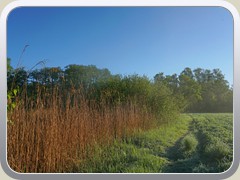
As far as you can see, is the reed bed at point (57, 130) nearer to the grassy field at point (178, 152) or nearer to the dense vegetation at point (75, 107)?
the dense vegetation at point (75, 107)

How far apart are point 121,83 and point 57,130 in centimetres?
Result: 92

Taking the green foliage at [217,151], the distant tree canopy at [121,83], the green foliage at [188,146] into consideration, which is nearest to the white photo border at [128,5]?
the distant tree canopy at [121,83]

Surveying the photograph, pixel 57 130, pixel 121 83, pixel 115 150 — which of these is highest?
pixel 121 83

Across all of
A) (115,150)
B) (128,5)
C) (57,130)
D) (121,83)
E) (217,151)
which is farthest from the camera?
(121,83)

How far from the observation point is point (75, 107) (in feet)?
11.9

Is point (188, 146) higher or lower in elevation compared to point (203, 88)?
lower

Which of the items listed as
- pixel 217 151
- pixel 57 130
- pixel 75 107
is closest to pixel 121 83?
pixel 75 107

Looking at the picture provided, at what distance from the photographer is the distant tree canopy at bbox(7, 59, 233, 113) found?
9.95 feet

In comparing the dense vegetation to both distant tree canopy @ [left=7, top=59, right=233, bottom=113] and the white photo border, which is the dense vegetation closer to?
distant tree canopy @ [left=7, top=59, right=233, bottom=113]

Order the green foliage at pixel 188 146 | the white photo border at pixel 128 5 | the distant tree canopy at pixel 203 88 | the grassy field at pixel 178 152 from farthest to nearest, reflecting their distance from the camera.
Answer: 1. the green foliage at pixel 188 146
2. the grassy field at pixel 178 152
3. the distant tree canopy at pixel 203 88
4. the white photo border at pixel 128 5

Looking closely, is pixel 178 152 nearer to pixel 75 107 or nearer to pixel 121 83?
pixel 121 83

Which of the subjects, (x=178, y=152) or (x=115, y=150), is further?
(x=115, y=150)

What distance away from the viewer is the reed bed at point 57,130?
3.14 m

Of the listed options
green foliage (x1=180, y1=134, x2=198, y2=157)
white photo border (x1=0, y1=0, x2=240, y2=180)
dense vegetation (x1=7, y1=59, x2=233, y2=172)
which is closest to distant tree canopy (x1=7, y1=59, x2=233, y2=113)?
dense vegetation (x1=7, y1=59, x2=233, y2=172)
